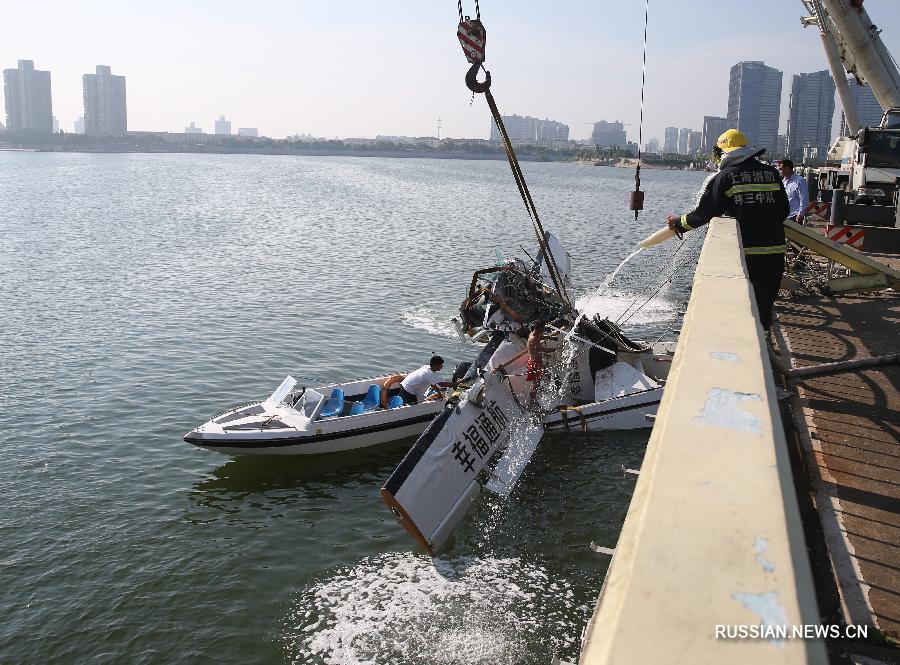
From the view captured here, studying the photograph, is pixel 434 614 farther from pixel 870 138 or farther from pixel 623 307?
pixel 870 138

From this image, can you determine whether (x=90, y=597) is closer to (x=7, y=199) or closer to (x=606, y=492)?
(x=606, y=492)

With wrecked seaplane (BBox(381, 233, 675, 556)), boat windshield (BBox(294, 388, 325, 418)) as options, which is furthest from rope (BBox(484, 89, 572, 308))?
boat windshield (BBox(294, 388, 325, 418))

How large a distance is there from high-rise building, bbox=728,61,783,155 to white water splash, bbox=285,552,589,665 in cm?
14317

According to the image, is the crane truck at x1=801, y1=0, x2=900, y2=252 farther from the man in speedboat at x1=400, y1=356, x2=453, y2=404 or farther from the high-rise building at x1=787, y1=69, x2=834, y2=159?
the high-rise building at x1=787, y1=69, x2=834, y2=159

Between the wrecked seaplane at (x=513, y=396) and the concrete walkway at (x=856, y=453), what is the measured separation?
1.85 meters

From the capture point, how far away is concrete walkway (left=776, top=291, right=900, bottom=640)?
17.1 ft

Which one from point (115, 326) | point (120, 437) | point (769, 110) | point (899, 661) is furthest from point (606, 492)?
point (769, 110)

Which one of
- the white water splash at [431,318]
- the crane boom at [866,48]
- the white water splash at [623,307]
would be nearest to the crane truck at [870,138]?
the crane boom at [866,48]

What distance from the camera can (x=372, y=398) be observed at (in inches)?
623

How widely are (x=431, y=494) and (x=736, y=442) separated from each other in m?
8.21

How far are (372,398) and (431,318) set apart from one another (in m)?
10.7

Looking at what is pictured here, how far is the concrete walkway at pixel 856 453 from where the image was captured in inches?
205

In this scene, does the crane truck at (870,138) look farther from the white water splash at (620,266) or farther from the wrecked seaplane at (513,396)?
the wrecked seaplane at (513,396)

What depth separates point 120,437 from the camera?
1583 centimetres
